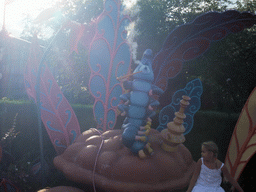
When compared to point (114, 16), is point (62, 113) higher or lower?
lower

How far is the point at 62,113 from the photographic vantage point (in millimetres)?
4812

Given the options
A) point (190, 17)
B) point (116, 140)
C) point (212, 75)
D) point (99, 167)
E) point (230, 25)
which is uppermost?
point (190, 17)

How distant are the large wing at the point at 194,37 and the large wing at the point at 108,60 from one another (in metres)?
0.90

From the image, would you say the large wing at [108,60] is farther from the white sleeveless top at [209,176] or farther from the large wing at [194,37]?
the white sleeveless top at [209,176]

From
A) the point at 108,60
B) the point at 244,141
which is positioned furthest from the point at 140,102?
the point at 244,141

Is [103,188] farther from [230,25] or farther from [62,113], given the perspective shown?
[230,25]

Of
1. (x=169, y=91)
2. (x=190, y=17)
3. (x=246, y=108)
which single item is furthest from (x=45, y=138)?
(x=190, y=17)

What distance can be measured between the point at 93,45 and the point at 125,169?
2.86 m

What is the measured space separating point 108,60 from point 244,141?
3241mm

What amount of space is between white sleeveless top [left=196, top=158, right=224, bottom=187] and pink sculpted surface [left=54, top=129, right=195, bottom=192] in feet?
2.33

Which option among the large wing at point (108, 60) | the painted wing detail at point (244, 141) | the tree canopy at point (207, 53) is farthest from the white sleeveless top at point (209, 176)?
the tree canopy at point (207, 53)

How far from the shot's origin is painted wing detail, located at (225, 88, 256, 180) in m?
3.70

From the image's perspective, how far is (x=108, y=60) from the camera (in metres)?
4.99

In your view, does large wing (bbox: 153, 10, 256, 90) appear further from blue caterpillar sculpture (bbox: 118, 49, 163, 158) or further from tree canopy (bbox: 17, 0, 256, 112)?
tree canopy (bbox: 17, 0, 256, 112)
